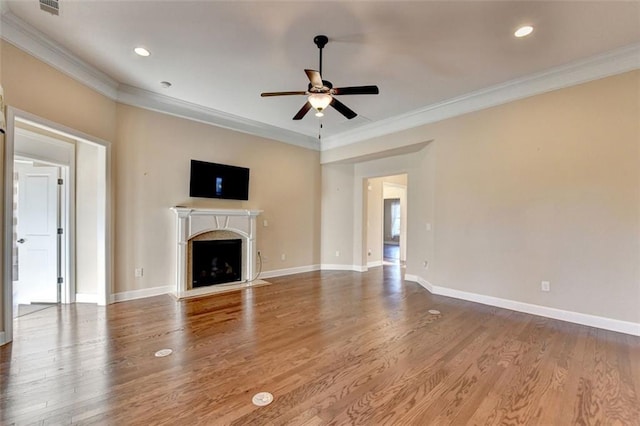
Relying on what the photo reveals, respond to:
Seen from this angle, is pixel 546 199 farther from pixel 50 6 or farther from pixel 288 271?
pixel 50 6

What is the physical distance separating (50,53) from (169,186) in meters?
2.14

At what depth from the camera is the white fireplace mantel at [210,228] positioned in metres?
4.73

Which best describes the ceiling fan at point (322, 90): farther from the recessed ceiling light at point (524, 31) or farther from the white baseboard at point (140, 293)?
the white baseboard at point (140, 293)

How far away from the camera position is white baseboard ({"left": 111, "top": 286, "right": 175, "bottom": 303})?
14.0ft

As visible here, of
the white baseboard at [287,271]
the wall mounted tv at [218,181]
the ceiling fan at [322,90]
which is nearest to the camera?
the ceiling fan at [322,90]

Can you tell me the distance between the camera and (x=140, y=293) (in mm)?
4484

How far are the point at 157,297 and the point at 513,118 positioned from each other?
19.2 ft

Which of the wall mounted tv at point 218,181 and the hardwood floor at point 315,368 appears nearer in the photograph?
the hardwood floor at point 315,368

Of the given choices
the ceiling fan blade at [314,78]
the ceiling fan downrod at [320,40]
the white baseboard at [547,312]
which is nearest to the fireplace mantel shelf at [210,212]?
the ceiling fan blade at [314,78]

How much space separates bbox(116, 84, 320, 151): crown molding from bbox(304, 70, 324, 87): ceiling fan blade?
297 centimetres

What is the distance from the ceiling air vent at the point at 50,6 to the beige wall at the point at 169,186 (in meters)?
1.83

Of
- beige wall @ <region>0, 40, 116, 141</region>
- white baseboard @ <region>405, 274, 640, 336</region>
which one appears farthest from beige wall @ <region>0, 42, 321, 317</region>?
white baseboard @ <region>405, 274, 640, 336</region>

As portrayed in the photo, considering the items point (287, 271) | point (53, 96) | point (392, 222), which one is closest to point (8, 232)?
point (53, 96)

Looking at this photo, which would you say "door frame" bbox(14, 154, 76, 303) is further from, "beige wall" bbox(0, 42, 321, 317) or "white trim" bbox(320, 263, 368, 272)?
"white trim" bbox(320, 263, 368, 272)
